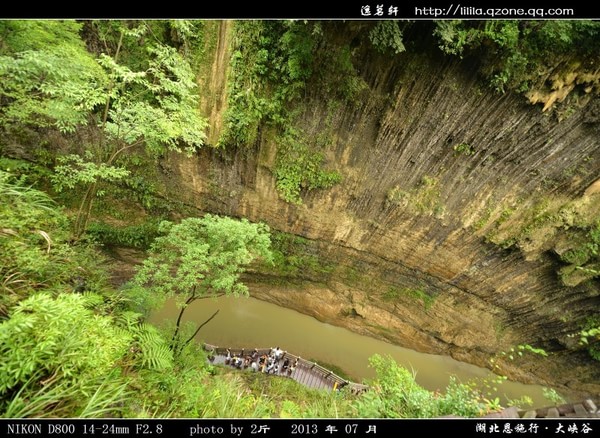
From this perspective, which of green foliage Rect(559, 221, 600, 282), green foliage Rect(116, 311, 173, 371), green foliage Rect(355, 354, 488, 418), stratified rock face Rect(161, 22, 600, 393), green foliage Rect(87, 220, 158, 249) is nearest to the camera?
green foliage Rect(355, 354, 488, 418)

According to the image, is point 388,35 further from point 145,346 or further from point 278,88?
point 145,346

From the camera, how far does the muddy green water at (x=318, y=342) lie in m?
11.1

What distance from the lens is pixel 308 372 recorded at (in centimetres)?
1077

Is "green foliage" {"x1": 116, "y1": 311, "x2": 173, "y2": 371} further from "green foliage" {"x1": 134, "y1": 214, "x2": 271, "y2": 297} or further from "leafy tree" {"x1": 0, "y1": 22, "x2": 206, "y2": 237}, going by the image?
"leafy tree" {"x1": 0, "y1": 22, "x2": 206, "y2": 237}

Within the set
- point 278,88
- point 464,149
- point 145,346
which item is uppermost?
point 278,88

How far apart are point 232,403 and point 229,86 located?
676 cm

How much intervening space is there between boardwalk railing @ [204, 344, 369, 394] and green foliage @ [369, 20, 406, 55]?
1064 cm

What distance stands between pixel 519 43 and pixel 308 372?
11.7 meters

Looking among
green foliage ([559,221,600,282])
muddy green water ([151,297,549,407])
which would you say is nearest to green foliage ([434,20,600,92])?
green foliage ([559,221,600,282])

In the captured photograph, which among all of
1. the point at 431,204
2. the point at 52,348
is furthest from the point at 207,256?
the point at 431,204

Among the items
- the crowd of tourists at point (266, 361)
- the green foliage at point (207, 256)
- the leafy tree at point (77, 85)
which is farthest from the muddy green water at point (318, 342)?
the leafy tree at point (77, 85)

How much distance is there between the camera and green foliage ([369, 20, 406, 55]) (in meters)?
5.39
